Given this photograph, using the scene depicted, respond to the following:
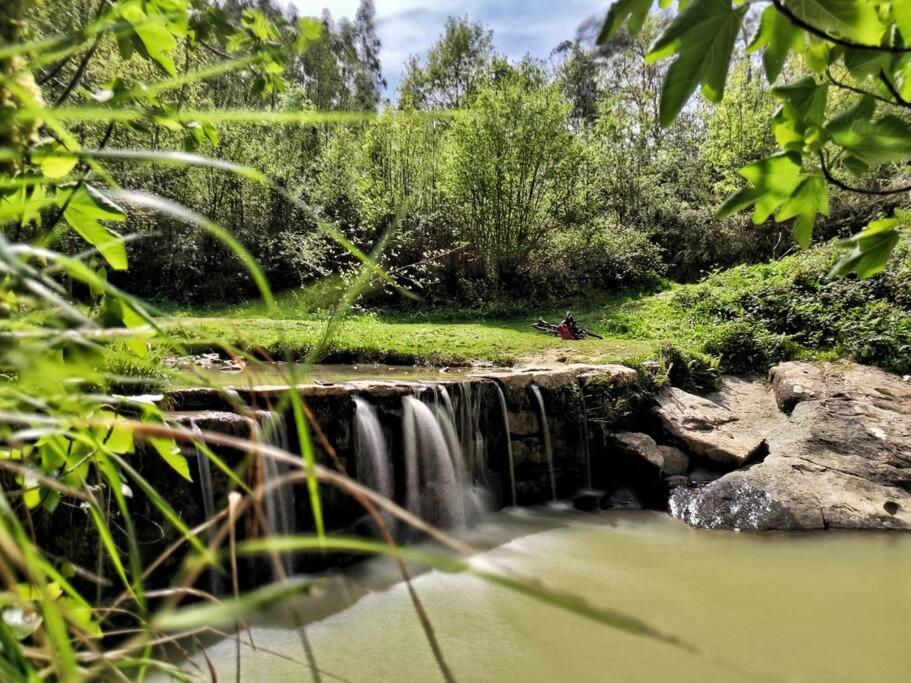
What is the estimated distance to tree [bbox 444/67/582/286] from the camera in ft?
59.3

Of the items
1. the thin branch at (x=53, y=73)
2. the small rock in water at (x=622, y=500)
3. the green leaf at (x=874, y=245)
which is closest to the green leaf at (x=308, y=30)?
the thin branch at (x=53, y=73)

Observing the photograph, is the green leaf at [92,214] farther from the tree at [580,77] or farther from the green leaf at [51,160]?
the tree at [580,77]

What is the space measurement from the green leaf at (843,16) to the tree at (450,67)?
29.8 metres

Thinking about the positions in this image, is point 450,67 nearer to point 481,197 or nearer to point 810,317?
point 481,197

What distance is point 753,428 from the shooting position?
8.98 meters

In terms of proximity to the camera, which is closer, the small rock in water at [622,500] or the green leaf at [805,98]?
the green leaf at [805,98]

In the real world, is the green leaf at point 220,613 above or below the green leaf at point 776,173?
below

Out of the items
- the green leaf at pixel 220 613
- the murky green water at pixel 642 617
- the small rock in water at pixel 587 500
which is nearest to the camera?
the green leaf at pixel 220 613

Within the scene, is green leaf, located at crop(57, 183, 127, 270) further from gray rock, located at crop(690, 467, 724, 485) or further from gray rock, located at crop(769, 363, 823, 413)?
gray rock, located at crop(769, 363, 823, 413)

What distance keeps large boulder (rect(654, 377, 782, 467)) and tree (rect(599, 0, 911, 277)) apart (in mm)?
8012

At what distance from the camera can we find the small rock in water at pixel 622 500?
7.82 m

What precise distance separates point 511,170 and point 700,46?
18595mm

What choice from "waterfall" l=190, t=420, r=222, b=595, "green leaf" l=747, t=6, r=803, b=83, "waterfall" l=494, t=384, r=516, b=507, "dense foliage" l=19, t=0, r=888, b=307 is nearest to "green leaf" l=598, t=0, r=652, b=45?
"green leaf" l=747, t=6, r=803, b=83

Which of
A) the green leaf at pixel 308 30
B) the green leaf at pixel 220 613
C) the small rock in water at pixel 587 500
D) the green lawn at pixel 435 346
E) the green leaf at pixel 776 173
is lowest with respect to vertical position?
the small rock in water at pixel 587 500
